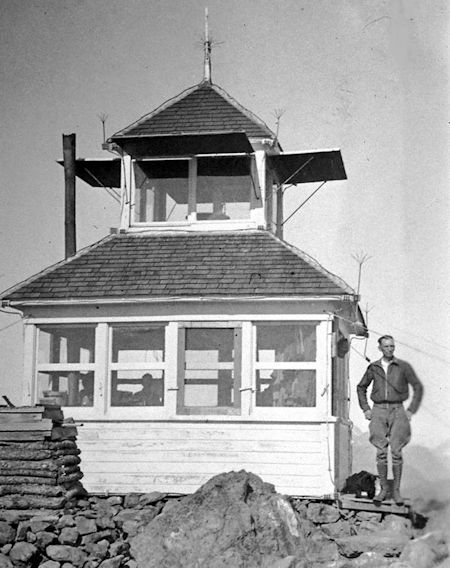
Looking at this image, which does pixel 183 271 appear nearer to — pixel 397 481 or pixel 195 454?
pixel 195 454

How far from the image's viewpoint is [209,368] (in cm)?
1630

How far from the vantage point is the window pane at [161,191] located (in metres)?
18.8

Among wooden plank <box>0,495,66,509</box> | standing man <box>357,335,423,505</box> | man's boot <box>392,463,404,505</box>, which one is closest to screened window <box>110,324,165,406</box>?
wooden plank <box>0,495,66,509</box>

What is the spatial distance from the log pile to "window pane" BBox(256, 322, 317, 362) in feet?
12.6

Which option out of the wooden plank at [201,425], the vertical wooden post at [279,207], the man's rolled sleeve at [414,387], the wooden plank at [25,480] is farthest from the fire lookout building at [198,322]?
the man's rolled sleeve at [414,387]

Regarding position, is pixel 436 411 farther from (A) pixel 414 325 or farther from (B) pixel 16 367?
(B) pixel 16 367

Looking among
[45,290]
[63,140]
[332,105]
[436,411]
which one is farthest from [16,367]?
[436,411]

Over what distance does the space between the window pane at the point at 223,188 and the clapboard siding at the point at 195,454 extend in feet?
14.5

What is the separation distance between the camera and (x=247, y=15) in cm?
1797

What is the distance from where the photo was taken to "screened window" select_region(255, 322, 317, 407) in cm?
1617

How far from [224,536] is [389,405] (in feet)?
10.5

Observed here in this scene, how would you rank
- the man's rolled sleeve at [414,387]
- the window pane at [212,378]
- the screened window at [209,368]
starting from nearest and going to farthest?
the man's rolled sleeve at [414,387] → the screened window at [209,368] → the window pane at [212,378]

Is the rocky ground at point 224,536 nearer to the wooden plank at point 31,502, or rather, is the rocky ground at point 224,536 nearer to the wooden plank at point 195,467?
the wooden plank at point 31,502

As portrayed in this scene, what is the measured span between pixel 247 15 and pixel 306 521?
889 cm
